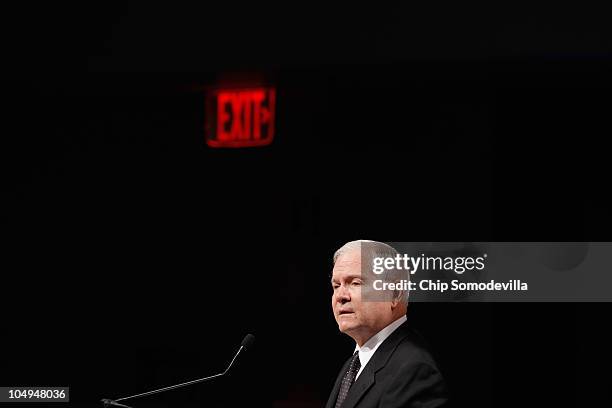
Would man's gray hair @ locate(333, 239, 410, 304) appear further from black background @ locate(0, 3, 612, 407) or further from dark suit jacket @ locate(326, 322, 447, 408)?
black background @ locate(0, 3, 612, 407)

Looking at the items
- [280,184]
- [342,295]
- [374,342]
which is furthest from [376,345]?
[280,184]

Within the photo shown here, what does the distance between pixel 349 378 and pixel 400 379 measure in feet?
0.68

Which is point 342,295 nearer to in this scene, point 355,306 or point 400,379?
point 355,306

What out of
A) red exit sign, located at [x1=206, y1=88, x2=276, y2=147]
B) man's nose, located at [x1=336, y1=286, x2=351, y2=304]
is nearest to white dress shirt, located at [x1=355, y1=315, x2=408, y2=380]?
man's nose, located at [x1=336, y1=286, x2=351, y2=304]

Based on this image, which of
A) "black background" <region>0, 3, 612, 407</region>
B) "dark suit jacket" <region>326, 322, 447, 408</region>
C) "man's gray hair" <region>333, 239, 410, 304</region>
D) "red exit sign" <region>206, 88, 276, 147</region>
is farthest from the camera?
"red exit sign" <region>206, 88, 276, 147</region>

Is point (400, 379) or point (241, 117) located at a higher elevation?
point (241, 117)

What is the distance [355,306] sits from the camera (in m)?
2.34

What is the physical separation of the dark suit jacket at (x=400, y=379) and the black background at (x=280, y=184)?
1590 millimetres

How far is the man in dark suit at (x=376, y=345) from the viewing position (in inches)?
85.3

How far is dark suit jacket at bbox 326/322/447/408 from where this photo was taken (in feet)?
7.05

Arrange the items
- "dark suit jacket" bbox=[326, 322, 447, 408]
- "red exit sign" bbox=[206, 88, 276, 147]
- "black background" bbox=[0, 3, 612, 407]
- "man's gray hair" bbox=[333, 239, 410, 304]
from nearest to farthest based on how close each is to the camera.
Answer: "dark suit jacket" bbox=[326, 322, 447, 408], "man's gray hair" bbox=[333, 239, 410, 304], "black background" bbox=[0, 3, 612, 407], "red exit sign" bbox=[206, 88, 276, 147]

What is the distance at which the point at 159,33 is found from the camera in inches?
156

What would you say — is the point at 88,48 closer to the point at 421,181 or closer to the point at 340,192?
the point at 340,192

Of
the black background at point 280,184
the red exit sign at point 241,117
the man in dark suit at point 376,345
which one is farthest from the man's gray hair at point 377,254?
the red exit sign at point 241,117
